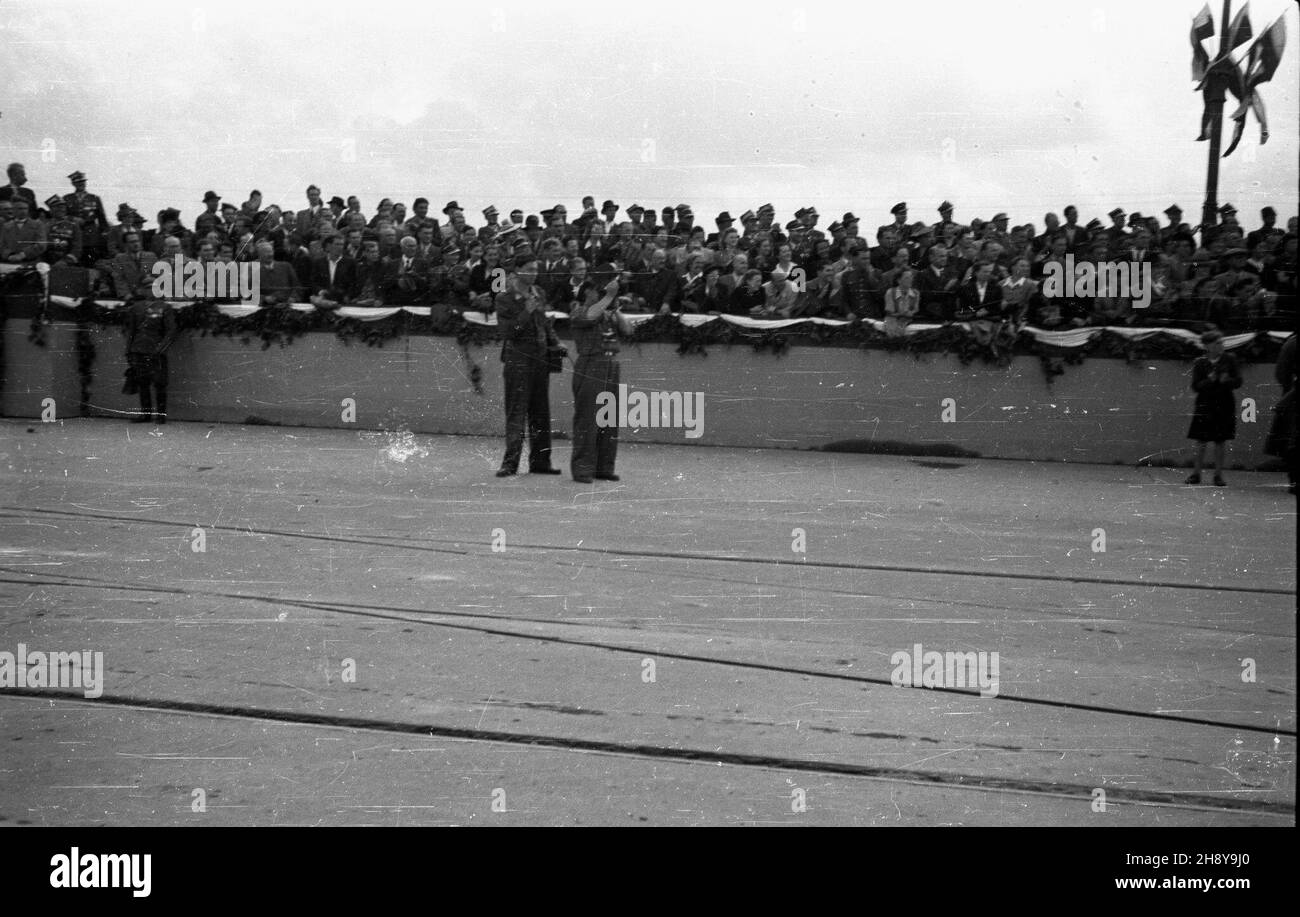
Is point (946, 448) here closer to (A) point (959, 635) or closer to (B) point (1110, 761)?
(A) point (959, 635)

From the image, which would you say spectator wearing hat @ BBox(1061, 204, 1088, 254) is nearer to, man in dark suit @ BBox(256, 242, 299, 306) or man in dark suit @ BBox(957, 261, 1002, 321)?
man in dark suit @ BBox(957, 261, 1002, 321)

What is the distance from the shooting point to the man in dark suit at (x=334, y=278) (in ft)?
56.9

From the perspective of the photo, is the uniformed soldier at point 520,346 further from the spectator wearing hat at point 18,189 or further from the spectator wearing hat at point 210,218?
the spectator wearing hat at point 18,189

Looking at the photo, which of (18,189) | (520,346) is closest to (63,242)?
(18,189)

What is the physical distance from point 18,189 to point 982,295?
1187 centimetres

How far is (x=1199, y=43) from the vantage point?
10.5 metres

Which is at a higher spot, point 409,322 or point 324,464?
point 409,322

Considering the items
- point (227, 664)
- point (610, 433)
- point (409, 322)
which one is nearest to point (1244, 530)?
point (610, 433)

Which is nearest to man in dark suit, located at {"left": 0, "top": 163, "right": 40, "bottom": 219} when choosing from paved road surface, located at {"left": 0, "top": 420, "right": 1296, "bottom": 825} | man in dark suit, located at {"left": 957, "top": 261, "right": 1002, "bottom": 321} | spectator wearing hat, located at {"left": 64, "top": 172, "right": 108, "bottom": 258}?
spectator wearing hat, located at {"left": 64, "top": 172, "right": 108, "bottom": 258}

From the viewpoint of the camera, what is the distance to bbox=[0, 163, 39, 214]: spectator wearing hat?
682 inches

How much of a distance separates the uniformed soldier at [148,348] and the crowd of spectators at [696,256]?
14.7 inches

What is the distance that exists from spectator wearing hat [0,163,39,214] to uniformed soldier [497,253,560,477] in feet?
27.2

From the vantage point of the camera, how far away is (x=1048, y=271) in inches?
600

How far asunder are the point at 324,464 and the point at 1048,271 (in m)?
7.97
